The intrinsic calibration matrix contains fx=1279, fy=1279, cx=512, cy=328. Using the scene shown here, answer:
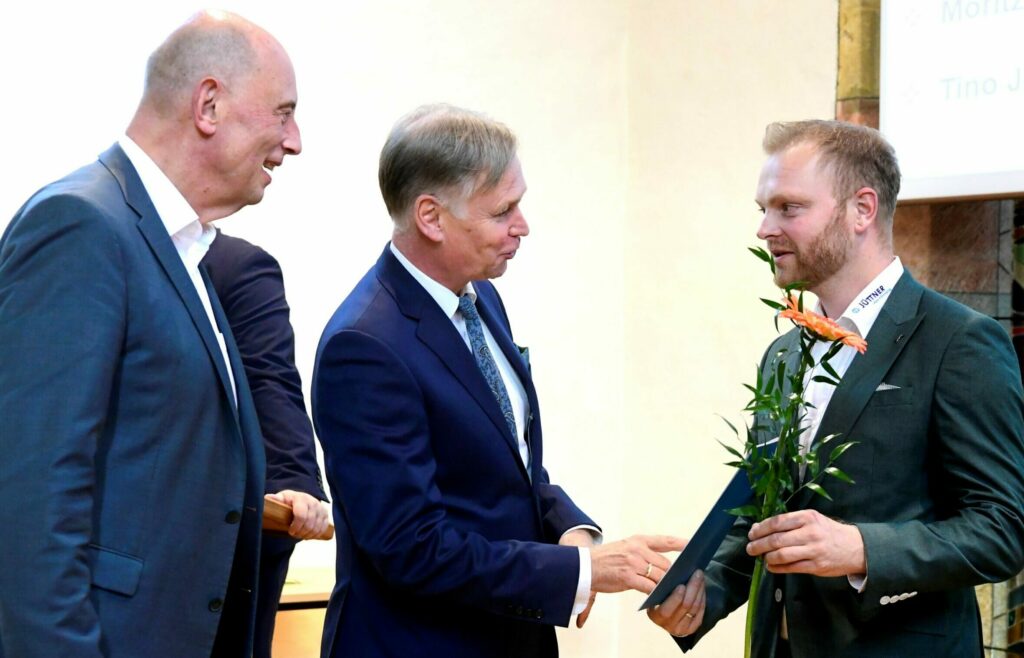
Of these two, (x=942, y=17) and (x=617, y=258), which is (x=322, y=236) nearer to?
(x=617, y=258)

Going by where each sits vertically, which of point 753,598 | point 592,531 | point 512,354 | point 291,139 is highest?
point 291,139

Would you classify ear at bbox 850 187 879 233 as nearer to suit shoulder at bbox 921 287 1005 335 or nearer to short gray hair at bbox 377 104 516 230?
suit shoulder at bbox 921 287 1005 335

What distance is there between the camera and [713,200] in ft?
18.6

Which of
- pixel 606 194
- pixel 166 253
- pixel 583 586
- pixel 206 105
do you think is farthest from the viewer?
pixel 606 194

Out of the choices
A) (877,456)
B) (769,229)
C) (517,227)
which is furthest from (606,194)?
(877,456)

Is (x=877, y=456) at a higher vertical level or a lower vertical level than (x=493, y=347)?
lower

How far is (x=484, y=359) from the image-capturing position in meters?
2.66

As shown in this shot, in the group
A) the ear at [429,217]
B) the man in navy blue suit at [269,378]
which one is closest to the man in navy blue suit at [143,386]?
the ear at [429,217]

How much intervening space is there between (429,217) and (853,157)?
0.92m

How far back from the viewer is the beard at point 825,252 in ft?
8.83

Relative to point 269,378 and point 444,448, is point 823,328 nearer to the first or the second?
point 444,448

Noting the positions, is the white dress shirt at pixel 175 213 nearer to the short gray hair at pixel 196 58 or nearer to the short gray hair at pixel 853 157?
the short gray hair at pixel 196 58

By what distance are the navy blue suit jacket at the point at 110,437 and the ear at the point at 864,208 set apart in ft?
4.38

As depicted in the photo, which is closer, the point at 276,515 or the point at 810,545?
the point at 810,545
